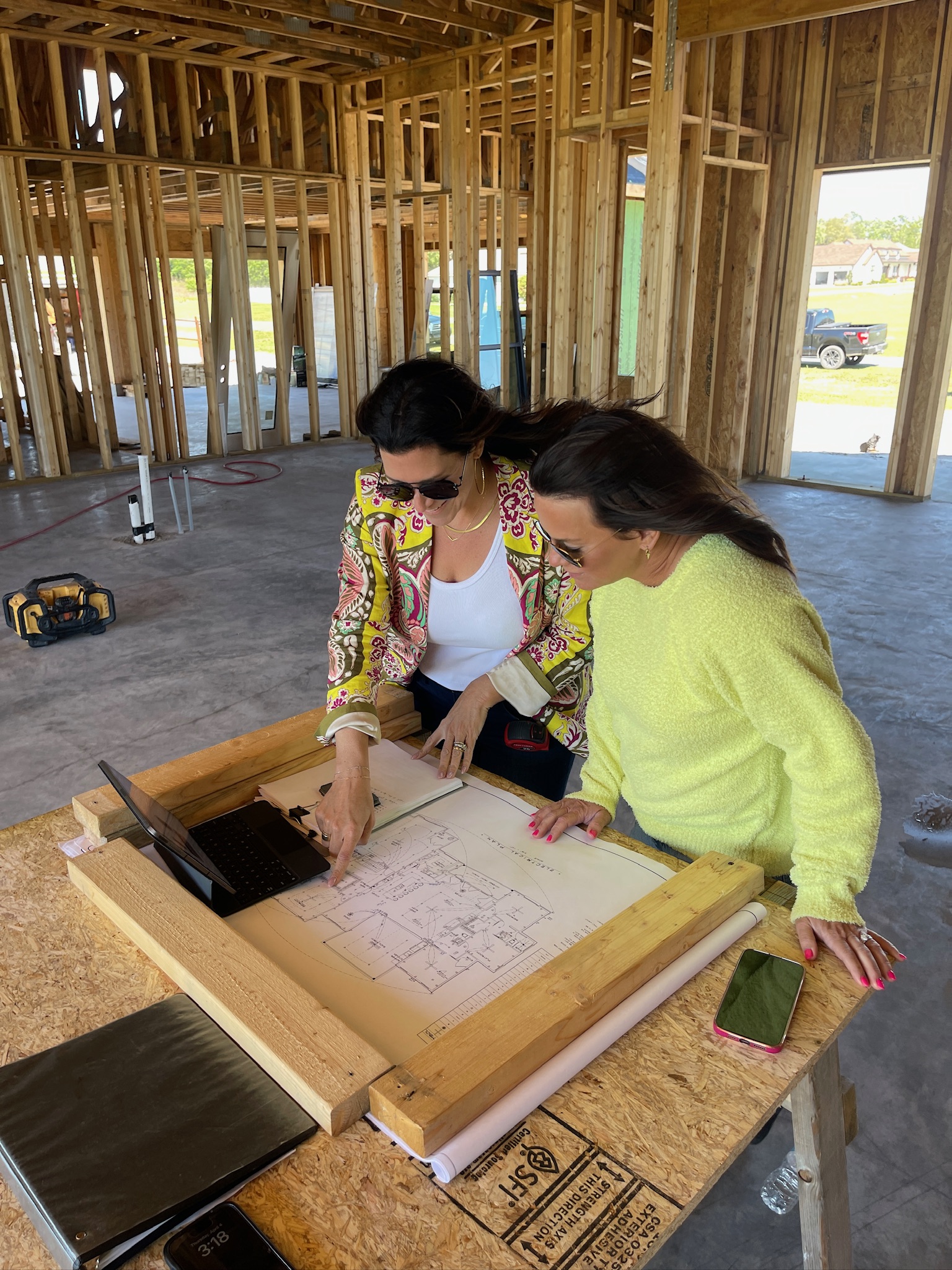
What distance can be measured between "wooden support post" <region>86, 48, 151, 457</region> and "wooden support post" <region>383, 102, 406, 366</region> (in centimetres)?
274

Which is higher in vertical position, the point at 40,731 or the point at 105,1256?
the point at 105,1256

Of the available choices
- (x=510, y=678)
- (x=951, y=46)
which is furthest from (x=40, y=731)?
(x=951, y=46)

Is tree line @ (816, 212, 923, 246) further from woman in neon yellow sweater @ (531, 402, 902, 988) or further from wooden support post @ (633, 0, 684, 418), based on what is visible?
woman in neon yellow sweater @ (531, 402, 902, 988)

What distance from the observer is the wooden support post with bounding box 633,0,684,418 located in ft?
19.9

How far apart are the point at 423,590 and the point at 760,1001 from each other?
1.11 metres

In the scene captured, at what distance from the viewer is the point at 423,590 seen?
1958 millimetres

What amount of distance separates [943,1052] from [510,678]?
1455 mm

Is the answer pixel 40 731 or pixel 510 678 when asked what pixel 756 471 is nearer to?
pixel 40 731

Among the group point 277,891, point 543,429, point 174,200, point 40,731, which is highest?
point 174,200

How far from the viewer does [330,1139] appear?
956 mm

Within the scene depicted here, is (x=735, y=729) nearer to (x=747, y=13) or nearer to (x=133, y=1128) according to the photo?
(x=133, y=1128)

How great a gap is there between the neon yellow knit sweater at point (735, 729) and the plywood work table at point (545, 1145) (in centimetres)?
17

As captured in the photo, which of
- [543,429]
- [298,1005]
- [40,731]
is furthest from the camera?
[40,731]

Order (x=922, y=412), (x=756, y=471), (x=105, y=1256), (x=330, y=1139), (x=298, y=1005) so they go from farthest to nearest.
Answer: (x=756, y=471) → (x=922, y=412) → (x=298, y=1005) → (x=330, y=1139) → (x=105, y=1256)
